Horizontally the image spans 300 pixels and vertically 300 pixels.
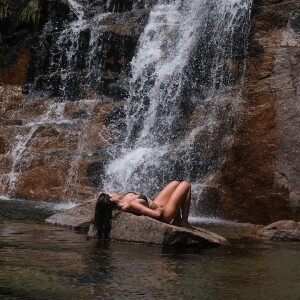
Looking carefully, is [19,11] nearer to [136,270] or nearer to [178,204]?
[178,204]

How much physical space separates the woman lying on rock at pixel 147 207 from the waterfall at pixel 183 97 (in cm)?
458

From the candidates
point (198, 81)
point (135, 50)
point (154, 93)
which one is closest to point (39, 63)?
point (135, 50)

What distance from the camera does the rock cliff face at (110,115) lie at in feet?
39.4

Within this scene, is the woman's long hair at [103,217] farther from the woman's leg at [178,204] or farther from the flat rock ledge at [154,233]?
the woman's leg at [178,204]

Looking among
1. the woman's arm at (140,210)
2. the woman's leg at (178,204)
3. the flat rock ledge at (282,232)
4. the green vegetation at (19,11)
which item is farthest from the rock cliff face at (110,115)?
the woman's arm at (140,210)

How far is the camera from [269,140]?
12.2m

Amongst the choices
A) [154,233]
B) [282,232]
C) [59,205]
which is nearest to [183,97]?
[59,205]

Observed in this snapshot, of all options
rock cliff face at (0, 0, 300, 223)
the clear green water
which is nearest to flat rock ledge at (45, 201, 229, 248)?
the clear green water

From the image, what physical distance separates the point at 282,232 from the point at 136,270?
3.90 meters

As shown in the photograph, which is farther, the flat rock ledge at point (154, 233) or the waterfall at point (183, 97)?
the waterfall at point (183, 97)

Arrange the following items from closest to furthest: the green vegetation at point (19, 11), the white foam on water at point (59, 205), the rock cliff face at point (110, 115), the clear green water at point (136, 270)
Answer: the clear green water at point (136, 270)
the rock cliff face at point (110, 115)
the white foam on water at point (59, 205)
the green vegetation at point (19, 11)

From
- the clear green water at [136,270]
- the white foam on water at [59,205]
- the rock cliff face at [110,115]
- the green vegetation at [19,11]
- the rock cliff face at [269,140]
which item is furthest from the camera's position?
the green vegetation at [19,11]

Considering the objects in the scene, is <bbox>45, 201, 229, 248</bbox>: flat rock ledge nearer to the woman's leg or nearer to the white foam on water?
the woman's leg

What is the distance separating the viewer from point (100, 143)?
15.1 m
